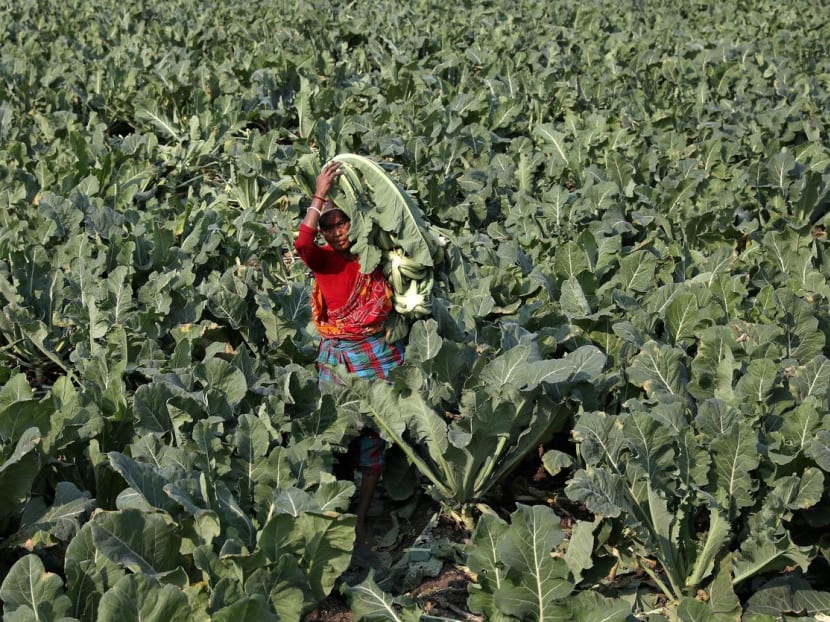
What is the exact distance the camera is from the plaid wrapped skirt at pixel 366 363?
13.4 feet

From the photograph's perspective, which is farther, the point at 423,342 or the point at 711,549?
the point at 423,342

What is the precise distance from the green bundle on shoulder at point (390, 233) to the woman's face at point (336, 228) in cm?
6

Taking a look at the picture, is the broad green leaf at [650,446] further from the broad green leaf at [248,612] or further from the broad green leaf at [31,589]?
the broad green leaf at [31,589]

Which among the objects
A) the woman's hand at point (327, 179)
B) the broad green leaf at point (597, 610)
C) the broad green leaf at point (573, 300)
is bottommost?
the broad green leaf at point (597, 610)

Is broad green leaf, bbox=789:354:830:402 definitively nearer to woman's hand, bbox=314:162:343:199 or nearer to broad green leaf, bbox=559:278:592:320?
broad green leaf, bbox=559:278:592:320

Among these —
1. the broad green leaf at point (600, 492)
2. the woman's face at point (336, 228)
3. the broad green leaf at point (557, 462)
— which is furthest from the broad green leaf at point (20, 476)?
the broad green leaf at point (557, 462)

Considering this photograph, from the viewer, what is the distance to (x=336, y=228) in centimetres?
396

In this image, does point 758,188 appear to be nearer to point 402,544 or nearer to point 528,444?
point 528,444

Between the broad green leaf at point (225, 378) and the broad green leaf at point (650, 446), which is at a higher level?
the broad green leaf at point (225, 378)

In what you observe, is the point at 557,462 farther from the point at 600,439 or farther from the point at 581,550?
the point at 581,550

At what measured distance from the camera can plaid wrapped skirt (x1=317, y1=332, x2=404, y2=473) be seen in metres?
4.08

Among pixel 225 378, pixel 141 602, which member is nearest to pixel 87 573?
pixel 141 602

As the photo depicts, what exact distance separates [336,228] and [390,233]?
23cm

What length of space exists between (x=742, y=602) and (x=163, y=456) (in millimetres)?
2224
